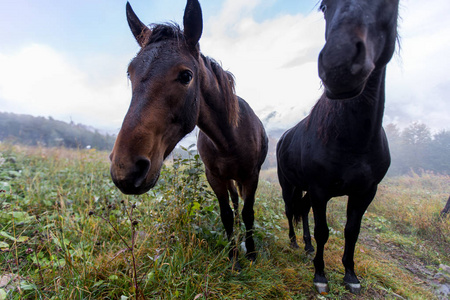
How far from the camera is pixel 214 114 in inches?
80.3

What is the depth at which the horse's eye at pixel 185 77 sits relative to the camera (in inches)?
55.5

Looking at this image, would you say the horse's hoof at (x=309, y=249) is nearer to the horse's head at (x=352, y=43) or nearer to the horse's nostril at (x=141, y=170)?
the horse's head at (x=352, y=43)

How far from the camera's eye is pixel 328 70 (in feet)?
3.35

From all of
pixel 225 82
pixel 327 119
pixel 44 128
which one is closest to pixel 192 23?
pixel 225 82

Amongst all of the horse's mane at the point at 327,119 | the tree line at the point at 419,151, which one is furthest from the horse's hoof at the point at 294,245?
the tree line at the point at 419,151

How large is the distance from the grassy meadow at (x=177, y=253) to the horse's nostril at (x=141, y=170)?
0.41 metres

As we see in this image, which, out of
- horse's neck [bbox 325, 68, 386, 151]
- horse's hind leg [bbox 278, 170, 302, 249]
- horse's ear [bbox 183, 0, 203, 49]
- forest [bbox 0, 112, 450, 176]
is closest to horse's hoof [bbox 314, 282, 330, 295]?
horse's hind leg [bbox 278, 170, 302, 249]

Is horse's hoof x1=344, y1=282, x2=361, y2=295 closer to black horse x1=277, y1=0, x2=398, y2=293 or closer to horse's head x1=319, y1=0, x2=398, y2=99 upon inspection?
black horse x1=277, y1=0, x2=398, y2=293

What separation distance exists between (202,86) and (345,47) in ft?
3.92

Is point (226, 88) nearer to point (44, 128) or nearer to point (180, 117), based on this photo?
point (180, 117)

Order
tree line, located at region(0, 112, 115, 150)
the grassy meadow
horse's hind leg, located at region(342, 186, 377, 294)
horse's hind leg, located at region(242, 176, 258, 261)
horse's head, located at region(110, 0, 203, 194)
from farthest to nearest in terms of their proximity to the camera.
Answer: tree line, located at region(0, 112, 115, 150) < horse's hind leg, located at region(242, 176, 258, 261) < horse's hind leg, located at region(342, 186, 377, 294) < the grassy meadow < horse's head, located at region(110, 0, 203, 194)

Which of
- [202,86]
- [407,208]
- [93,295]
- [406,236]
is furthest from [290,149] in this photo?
[407,208]

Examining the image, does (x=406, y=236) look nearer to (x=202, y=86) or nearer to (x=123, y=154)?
(x=202, y=86)

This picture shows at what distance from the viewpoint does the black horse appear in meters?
1.02
